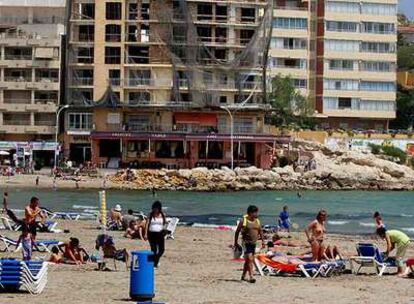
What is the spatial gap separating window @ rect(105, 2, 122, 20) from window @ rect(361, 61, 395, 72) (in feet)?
101

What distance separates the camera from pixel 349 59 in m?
113

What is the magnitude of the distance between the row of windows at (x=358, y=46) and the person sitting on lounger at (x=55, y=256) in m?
90.7

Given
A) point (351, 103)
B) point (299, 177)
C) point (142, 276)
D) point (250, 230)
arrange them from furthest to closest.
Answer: point (351, 103), point (299, 177), point (250, 230), point (142, 276)

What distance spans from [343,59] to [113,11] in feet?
95.5

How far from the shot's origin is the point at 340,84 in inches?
4451

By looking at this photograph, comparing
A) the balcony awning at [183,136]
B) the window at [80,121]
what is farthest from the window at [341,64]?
the window at [80,121]

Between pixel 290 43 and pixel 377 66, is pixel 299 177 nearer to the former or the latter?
pixel 290 43

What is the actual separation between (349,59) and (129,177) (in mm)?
37099

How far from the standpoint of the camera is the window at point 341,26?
11294cm

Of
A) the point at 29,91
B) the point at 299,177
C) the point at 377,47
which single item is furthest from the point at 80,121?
the point at 377,47

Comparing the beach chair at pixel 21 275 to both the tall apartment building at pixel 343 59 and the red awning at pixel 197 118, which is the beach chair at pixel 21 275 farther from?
the tall apartment building at pixel 343 59

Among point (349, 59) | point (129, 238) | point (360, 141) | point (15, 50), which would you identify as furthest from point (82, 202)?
point (349, 59)

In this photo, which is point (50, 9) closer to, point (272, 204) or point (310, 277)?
point (272, 204)

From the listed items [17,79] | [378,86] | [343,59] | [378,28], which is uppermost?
[378,28]
